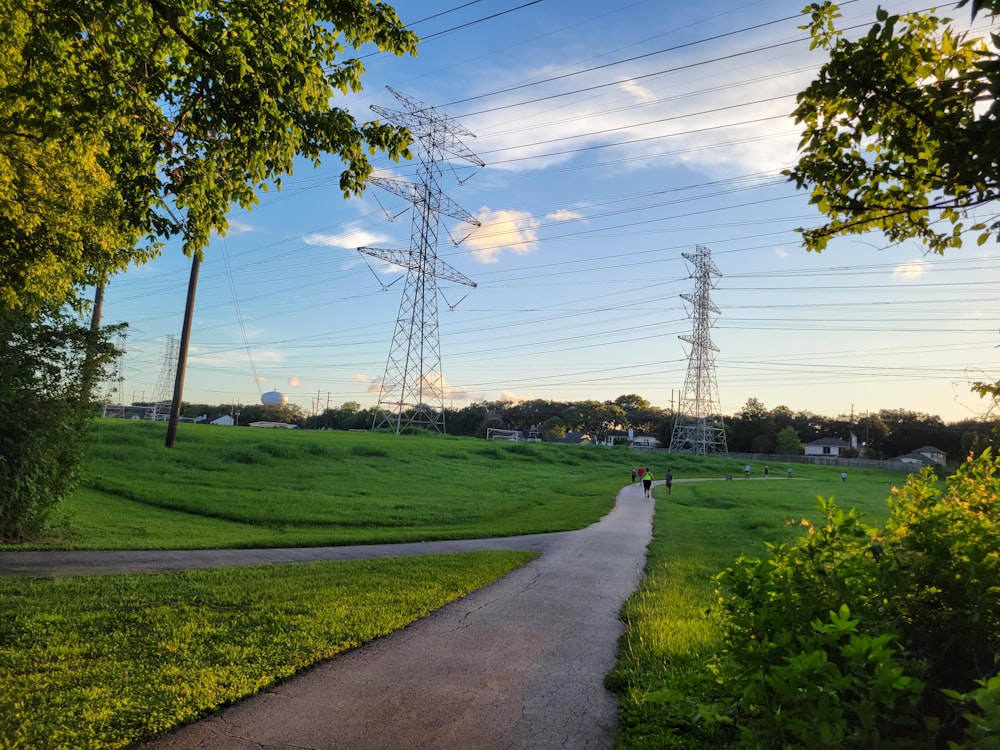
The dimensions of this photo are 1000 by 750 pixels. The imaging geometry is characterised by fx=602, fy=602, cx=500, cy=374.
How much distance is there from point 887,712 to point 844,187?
2.84 metres

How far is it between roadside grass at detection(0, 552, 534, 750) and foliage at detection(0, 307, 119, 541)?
17.3ft

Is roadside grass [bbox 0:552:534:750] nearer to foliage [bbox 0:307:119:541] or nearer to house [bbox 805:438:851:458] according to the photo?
foliage [bbox 0:307:119:541]

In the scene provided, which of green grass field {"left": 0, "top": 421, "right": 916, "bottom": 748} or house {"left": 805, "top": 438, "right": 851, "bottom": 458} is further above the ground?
house {"left": 805, "top": 438, "right": 851, "bottom": 458}

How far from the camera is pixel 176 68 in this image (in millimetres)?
6258

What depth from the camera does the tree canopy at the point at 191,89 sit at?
5629 millimetres

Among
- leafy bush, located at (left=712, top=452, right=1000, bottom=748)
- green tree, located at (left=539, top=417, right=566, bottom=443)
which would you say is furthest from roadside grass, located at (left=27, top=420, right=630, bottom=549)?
green tree, located at (left=539, top=417, right=566, bottom=443)

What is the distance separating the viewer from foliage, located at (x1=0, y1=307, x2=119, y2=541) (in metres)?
12.7

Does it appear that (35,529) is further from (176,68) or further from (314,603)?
(176,68)

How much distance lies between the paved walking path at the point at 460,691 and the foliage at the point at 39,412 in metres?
10.6

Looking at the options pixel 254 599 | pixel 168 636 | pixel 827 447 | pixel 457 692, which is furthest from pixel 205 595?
pixel 827 447

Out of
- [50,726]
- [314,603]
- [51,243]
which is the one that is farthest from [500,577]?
[51,243]

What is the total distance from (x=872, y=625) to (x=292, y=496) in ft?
70.1

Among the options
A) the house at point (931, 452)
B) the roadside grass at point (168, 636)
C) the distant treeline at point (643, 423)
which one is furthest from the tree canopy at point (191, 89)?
the house at point (931, 452)

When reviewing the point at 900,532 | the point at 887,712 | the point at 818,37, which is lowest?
the point at 887,712
